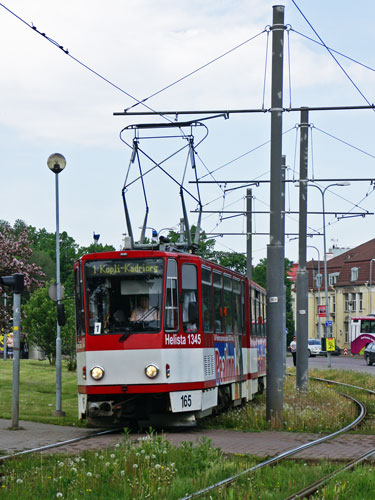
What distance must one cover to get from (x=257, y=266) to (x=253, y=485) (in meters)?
99.7

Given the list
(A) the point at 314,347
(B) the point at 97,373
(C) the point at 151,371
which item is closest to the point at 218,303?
(C) the point at 151,371

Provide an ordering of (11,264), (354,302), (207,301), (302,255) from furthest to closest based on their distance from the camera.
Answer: (354,302)
(11,264)
(302,255)
(207,301)

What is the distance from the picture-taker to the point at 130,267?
16344 mm

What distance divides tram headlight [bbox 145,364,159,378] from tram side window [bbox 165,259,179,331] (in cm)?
65

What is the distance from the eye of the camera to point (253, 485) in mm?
10023

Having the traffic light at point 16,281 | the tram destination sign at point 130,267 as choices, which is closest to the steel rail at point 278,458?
the tram destination sign at point 130,267

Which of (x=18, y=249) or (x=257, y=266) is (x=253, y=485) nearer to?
(x=18, y=249)

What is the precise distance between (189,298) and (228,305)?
3308mm

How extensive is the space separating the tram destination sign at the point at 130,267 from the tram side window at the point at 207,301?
4.04 feet

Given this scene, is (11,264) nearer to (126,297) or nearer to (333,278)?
(126,297)

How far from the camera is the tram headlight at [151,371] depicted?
52.4 ft

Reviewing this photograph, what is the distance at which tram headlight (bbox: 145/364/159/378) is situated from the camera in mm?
15977

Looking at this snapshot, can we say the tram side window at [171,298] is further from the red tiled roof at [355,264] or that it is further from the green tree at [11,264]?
the red tiled roof at [355,264]

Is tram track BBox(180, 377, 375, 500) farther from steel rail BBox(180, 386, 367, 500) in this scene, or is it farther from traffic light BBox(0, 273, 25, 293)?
traffic light BBox(0, 273, 25, 293)
